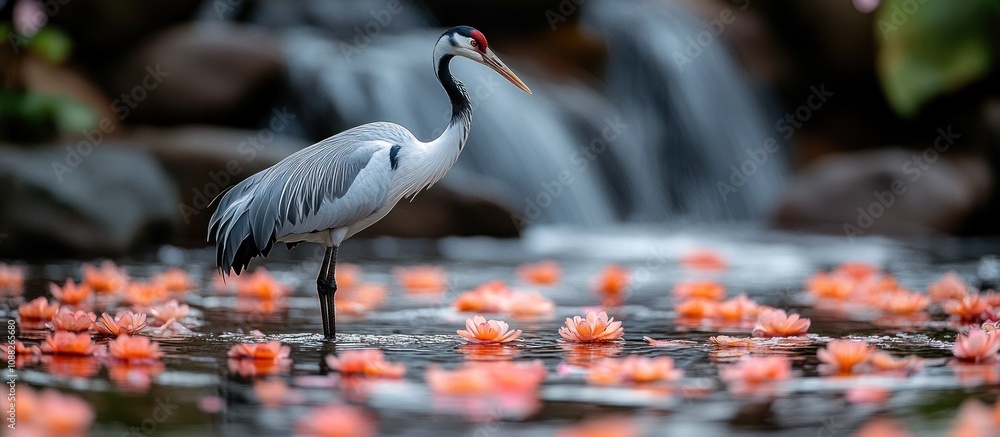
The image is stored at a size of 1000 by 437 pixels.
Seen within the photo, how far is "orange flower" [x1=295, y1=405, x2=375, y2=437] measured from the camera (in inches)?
116

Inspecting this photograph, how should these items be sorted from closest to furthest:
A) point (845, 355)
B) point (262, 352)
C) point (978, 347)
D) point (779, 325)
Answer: point (845, 355) < point (978, 347) < point (262, 352) < point (779, 325)

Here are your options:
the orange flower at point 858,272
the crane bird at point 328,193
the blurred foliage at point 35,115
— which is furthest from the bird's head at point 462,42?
the blurred foliage at point 35,115

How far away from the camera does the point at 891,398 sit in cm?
355

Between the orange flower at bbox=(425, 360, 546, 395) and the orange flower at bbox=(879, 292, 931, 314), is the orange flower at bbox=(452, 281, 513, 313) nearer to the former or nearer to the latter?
the orange flower at bbox=(879, 292, 931, 314)

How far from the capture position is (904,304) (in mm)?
6098

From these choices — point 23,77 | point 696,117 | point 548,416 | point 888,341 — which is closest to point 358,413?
point 548,416

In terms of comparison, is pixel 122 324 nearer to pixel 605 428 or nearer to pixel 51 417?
pixel 51 417

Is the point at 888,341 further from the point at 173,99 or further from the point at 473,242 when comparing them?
the point at 173,99

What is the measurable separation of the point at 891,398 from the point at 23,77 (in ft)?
32.9

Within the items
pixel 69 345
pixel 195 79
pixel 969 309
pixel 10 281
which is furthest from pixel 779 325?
pixel 195 79

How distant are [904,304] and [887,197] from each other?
28.2 ft

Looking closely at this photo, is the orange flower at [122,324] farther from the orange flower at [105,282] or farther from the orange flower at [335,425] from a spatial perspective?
the orange flower at [105,282]

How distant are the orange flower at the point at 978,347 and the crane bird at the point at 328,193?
86.0 inches

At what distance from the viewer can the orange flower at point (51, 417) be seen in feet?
9.53
